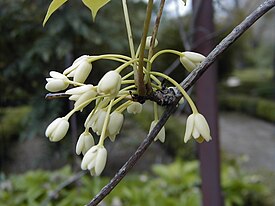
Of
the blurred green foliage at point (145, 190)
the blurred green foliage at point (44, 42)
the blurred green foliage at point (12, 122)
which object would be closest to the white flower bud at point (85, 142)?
the blurred green foliage at point (145, 190)

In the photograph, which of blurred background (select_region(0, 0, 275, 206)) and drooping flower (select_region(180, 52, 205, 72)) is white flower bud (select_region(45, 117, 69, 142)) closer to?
drooping flower (select_region(180, 52, 205, 72))

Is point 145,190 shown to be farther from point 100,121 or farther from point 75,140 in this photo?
point 100,121

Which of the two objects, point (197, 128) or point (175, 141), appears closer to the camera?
point (197, 128)

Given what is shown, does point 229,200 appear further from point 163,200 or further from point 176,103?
point 176,103

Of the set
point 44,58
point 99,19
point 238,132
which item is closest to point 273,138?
point 238,132

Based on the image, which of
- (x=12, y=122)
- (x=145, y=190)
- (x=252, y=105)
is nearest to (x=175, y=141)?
(x=145, y=190)

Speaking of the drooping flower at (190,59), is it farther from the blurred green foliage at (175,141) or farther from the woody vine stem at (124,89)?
the blurred green foliage at (175,141)

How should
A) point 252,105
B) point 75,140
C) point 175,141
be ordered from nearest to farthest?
point 75,140, point 175,141, point 252,105
